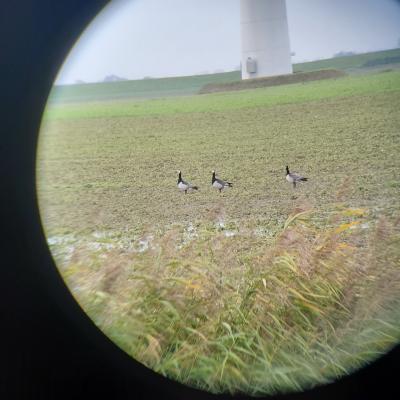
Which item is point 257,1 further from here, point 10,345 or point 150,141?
point 10,345

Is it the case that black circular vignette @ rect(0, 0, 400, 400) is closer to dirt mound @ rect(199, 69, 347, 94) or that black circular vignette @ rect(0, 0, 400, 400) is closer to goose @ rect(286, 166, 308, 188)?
goose @ rect(286, 166, 308, 188)

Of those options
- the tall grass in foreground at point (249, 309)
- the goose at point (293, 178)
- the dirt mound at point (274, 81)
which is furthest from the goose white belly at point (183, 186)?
the tall grass in foreground at point (249, 309)

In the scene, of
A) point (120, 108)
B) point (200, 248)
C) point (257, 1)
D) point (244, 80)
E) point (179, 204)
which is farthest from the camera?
point (120, 108)

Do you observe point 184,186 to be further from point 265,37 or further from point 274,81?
point 274,81

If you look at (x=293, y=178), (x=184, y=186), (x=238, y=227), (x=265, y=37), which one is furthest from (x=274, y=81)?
(x=238, y=227)

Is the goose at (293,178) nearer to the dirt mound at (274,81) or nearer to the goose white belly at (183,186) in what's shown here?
the goose white belly at (183,186)

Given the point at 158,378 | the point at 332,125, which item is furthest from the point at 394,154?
the point at 158,378
